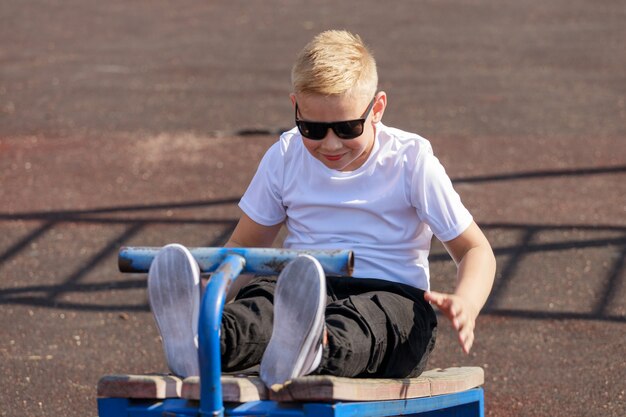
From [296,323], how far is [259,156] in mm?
4582

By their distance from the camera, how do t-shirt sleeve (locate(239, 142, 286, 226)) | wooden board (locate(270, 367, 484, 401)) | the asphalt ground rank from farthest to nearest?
the asphalt ground
t-shirt sleeve (locate(239, 142, 286, 226))
wooden board (locate(270, 367, 484, 401))

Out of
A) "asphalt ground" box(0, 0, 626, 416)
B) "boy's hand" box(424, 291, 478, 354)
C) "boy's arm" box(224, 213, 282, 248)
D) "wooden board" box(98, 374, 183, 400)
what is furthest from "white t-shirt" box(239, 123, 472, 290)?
"asphalt ground" box(0, 0, 626, 416)

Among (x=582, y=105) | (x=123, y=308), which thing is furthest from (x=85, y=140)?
(x=582, y=105)

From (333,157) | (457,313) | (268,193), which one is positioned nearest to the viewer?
(457,313)

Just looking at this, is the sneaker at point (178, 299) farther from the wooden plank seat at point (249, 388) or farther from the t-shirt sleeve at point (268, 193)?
the t-shirt sleeve at point (268, 193)

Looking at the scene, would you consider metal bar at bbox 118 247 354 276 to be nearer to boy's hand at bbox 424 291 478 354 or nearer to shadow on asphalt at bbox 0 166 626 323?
boy's hand at bbox 424 291 478 354

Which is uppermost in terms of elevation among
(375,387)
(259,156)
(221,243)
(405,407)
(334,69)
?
(334,69)

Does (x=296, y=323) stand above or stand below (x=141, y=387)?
above

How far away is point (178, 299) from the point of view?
2477 mm

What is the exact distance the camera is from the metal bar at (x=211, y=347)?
229cm

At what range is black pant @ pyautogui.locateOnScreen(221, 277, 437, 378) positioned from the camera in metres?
2.60

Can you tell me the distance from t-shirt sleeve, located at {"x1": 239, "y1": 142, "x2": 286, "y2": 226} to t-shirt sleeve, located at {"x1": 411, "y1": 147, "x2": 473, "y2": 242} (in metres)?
0.41

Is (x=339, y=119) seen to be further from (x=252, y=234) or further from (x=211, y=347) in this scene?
(x=211, y=347)

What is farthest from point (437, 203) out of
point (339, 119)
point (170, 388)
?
point (170, 388)
